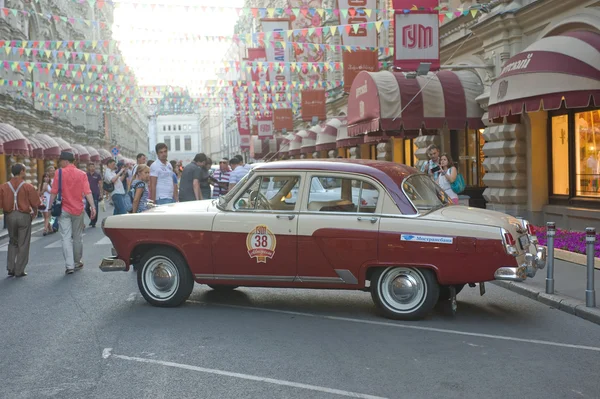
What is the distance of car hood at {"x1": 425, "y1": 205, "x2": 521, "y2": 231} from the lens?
709 centimetres

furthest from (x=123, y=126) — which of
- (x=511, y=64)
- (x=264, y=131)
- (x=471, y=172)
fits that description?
(x=511, y=64)

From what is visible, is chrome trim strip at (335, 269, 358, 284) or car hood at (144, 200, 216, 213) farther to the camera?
car hood at (144, 200, 216, 213)

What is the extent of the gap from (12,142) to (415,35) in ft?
Result: 58.2

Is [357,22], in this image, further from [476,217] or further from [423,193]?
[476,217]

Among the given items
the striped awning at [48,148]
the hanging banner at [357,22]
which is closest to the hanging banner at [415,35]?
the hanging banner at [357,22]

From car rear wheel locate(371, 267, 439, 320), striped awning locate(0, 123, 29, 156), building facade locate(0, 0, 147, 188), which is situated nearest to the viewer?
car rear wheel locate(371, 267, 439, 320)

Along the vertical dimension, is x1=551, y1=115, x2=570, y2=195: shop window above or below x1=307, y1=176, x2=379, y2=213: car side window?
above

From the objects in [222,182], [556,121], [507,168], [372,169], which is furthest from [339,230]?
[507,168]

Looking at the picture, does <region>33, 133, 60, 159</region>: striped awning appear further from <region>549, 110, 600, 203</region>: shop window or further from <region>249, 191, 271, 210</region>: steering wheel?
<region>249, 191, 271, 210</region>: steering wheel

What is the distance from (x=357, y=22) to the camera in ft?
73.6

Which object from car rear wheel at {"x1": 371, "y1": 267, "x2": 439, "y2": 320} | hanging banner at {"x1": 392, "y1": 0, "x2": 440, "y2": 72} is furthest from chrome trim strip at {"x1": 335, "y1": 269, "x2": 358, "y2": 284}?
hanging banner at {"x1": 392, "y1": 0, "x2": 440, "y2": 72}

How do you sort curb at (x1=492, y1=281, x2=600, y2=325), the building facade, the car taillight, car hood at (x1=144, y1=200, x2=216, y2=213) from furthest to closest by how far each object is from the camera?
the building facade
car hood at (x1=144, y1=200, x2=216, y2=213)
curb at (x1=492, y1=281, x2=600, y2=325)
the car taillight

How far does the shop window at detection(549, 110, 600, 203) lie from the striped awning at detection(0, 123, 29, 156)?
19.5 meters

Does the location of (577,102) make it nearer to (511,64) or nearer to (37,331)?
(511,64)
